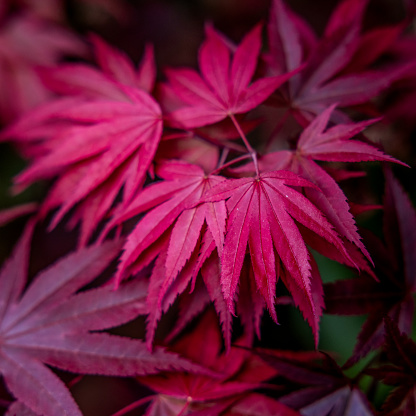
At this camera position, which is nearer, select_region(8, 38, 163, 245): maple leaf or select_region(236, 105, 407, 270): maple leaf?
select_region(236, 105, 407, 270): maple leaf

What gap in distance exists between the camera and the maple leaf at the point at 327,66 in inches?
25.2

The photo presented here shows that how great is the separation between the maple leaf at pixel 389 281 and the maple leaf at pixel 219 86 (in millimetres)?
262

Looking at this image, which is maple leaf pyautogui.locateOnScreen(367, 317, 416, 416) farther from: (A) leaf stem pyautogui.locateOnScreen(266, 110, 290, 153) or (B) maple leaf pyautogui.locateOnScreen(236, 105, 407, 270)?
(A) leaf stem pyautogui.locateOnScreen(266, 110, 290, 153)

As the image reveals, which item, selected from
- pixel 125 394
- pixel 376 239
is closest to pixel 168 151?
pixel 376 239

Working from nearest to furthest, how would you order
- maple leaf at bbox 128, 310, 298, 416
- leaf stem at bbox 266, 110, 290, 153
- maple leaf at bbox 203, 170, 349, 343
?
maple leaf at bbox 203, 170, 349, 343 → maple leaf at bbox 128, 310, 298, 416 → leaf stem at bbox 266, 110, 290, 153

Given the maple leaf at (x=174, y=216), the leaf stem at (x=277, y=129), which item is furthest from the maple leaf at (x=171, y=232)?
the leaf stem at (x=277, y=129)

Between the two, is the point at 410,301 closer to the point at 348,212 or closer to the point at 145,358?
the point at 348,212

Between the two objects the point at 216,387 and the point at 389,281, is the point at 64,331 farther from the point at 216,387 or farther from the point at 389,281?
the point at 389,281

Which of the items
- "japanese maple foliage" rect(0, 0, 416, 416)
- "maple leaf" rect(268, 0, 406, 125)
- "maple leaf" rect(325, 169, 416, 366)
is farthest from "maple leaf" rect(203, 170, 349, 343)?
"maple leaf" rect(268, 0, 406, 125)

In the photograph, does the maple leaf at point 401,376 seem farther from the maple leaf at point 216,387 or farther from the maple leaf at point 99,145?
the maple leaf at point 99,145

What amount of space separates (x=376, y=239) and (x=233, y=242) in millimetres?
281

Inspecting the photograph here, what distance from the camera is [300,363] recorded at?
58 centimetres

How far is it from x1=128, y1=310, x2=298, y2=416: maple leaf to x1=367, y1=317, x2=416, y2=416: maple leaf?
14cm

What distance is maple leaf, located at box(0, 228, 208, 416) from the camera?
0.56 m
